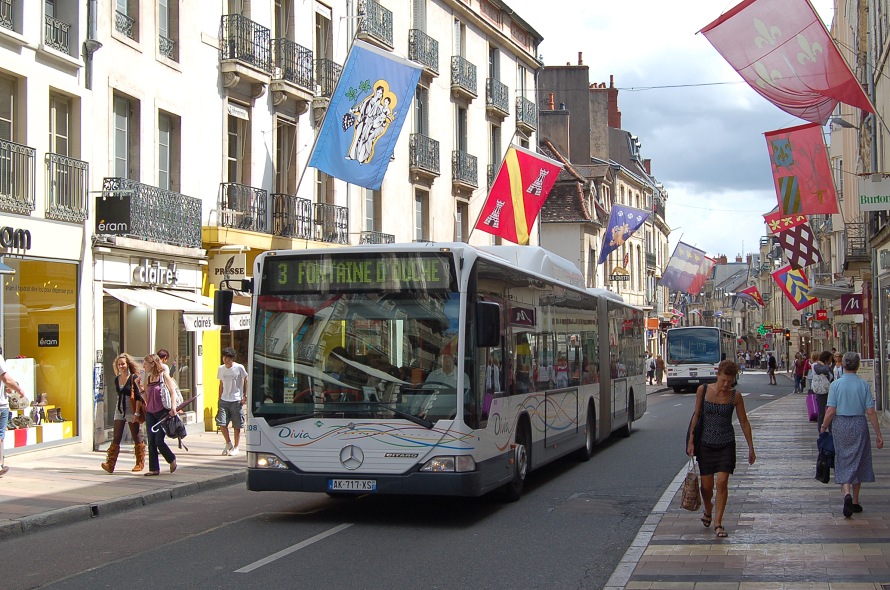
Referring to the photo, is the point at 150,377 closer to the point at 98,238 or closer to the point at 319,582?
the point at 98,238

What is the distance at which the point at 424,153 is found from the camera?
3319 cm

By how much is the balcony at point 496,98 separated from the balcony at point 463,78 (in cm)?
147

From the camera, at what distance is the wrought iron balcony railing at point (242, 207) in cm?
2322

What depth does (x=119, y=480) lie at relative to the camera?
14.6 metres

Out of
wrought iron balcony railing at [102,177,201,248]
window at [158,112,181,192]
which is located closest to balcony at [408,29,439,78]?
window at [158,112,181,192]

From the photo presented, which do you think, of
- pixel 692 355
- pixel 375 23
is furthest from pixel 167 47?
pixel 692 355

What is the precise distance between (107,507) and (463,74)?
2590cm

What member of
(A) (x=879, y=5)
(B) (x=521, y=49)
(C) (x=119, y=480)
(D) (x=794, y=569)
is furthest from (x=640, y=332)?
(B) (x=521, y=49)

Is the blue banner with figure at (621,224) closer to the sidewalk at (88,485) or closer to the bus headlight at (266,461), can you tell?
the sidewalk at (88,485)

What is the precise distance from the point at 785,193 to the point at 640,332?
4.47 meters

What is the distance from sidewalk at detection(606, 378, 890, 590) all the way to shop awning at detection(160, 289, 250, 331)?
8.98 meters

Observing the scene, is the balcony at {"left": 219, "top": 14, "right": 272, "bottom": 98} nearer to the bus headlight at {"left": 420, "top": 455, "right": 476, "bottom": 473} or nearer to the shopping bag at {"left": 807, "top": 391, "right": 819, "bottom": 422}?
the shopping bag at {"left": 807, "top": 391, "right": 819, "bottom": 422}

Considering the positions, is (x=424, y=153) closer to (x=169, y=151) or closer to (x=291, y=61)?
(x=291, y=61)

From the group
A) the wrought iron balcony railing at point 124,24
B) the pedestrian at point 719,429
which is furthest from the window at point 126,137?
the pedestrian at point 719,429
